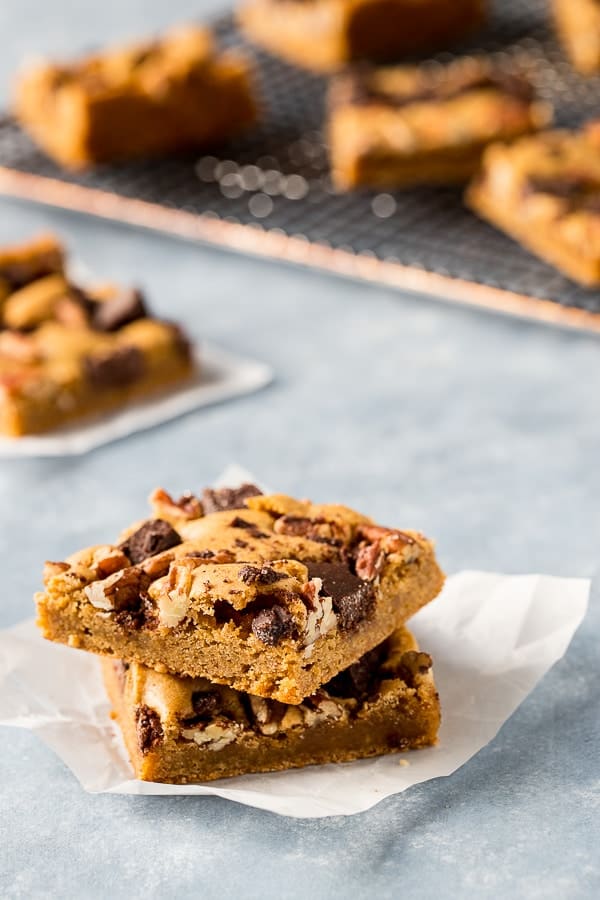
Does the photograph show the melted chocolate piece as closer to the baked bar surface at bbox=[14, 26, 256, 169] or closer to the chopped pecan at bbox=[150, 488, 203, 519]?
the baked bar surface at bbox=[14, 26, 256, 169]

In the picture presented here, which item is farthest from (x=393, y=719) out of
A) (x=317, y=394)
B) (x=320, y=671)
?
(x=317, y=394)

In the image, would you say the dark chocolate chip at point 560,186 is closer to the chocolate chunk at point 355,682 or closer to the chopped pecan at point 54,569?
the chocolate chunk at point 355,682

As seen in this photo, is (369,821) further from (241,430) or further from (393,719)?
(241,430)

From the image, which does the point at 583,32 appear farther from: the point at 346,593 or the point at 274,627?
the point at 274,627

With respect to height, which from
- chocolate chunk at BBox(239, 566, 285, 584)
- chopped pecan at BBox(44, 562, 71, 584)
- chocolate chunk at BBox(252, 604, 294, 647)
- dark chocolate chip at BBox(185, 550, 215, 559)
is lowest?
chopped pecan at BBox(44, 562, 71, 584)

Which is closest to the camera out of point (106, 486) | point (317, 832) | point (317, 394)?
point (317, 832)

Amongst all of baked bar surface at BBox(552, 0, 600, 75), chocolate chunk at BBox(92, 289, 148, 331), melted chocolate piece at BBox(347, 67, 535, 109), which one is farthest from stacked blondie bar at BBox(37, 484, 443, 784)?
baked bar surface at BBox(552, 0, 600, 75)
